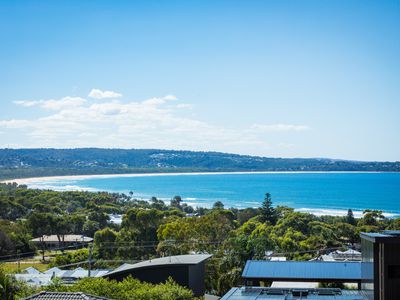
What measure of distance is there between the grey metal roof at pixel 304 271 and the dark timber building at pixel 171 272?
8.29 ft

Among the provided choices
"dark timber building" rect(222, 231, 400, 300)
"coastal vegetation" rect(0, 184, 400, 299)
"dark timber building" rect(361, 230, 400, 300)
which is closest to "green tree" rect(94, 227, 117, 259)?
"coastal vegetation" rect(0, 184, 400, 299)

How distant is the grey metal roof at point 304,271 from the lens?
20.3m

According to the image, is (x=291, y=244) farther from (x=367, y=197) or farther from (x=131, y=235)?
(x=367, y=197)

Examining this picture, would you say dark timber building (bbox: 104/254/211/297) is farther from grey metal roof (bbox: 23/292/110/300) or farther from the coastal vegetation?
grey metal roof (bbox: 23/292/110/300)

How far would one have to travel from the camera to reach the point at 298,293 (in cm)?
1917

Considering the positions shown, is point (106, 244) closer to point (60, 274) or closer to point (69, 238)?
point (60, 274)

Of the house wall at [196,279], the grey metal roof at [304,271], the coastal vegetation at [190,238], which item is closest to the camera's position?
the grey metal roof at [304,271]

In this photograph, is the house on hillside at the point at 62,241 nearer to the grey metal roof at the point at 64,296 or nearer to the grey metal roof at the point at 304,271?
the grey metal roof at the point at 304,271

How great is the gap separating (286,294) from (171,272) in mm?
5268

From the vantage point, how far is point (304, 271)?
820 inches

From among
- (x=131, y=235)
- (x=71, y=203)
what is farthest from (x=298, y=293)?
(x=71, y=203)

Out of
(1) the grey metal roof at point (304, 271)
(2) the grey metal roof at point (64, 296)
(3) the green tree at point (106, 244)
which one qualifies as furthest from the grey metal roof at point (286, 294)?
(3) the green tree at point (106, 244)

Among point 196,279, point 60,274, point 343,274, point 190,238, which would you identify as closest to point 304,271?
point 343,274

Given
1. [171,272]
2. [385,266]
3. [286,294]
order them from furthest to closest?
[171,272] → [286,294] → [385,266]
